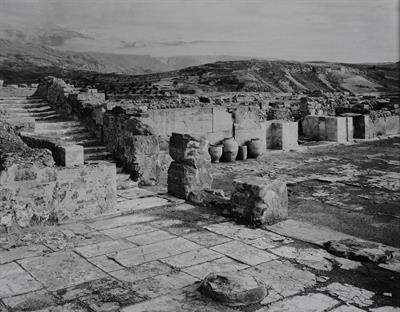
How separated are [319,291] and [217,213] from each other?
3.28 metres

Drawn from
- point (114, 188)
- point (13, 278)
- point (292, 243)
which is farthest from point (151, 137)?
point (13, 278)

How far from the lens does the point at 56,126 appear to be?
41.6 feet

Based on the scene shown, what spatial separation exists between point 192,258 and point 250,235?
1304mm

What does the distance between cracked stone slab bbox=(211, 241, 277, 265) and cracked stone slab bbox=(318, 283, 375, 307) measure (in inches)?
40.5

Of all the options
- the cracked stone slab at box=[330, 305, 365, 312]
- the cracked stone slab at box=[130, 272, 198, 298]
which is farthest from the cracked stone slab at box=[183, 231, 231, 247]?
the cracked stone slab at box=[330, 305, 365, 312]

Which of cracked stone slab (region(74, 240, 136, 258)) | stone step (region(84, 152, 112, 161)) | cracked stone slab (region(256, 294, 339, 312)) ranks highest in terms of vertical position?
stone step (region(84, 152, 112, 161))

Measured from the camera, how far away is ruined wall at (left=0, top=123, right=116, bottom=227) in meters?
7.32

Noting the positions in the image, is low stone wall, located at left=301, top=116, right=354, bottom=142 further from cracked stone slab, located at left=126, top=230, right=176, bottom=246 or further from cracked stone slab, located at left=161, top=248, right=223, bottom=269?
cracked stone slab, located at left=161, top=248, right=223, bottom=269

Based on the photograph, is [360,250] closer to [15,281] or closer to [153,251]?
[153,251]

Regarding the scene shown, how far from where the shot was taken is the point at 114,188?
836cm

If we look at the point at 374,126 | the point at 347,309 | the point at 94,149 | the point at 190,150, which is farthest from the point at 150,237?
the point at 374,126

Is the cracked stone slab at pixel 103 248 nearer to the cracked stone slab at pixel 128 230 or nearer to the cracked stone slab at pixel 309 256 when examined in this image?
the cracked stone slab at pixel 128 230

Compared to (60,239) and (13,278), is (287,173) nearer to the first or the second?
(60,239)

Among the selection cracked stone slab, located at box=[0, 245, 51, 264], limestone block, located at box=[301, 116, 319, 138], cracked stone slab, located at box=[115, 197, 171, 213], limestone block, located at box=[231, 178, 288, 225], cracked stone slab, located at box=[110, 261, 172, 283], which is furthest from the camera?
limestone block, located at box=[301, 116, 319, 138]
